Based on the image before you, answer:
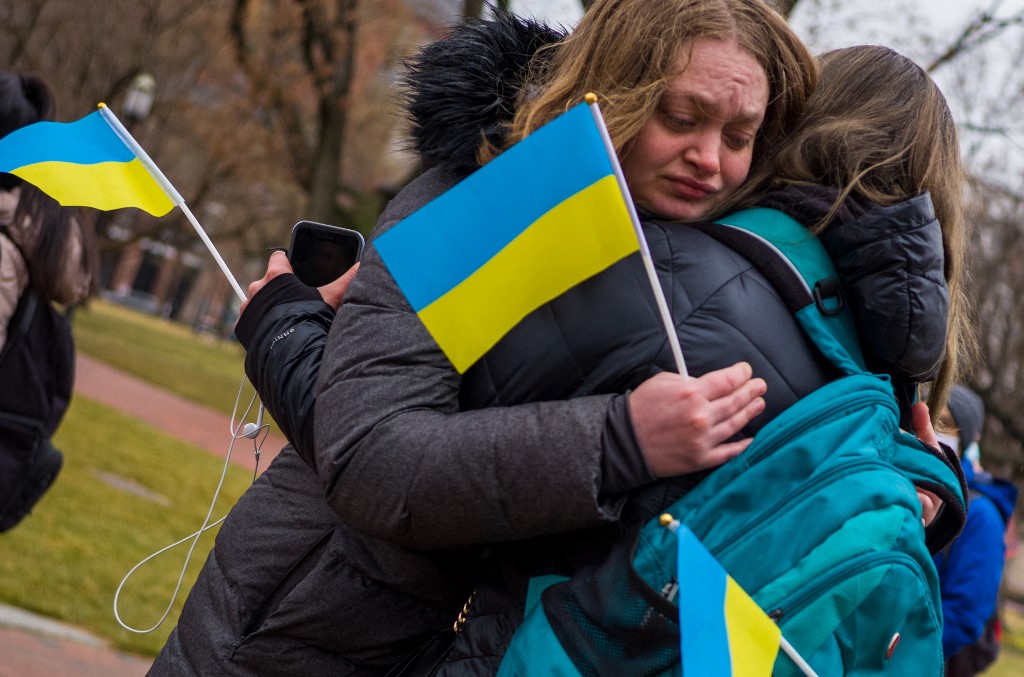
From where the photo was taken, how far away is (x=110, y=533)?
7.18m

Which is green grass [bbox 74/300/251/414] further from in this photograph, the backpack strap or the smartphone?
the backpack strap

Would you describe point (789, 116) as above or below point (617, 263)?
above

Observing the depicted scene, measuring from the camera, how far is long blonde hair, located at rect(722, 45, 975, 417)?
1.90m

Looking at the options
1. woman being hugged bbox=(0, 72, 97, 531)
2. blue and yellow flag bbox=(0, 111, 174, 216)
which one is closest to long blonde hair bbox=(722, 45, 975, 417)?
blue and yellow flag bbox=(0, 111, 174, 216)

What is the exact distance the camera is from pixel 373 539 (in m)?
1.98

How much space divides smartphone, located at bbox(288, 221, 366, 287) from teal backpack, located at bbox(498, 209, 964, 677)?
1097 millimetres

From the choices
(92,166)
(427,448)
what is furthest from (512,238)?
(92,166)

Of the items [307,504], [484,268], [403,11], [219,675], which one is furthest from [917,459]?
[403,11]

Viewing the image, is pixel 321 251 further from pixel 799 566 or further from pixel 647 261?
pixel 799 566

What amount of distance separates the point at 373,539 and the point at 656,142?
0.84 m

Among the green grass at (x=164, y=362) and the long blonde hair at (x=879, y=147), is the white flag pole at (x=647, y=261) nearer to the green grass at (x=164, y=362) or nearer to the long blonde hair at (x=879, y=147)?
the long blonde hair at (x=879, y=147)

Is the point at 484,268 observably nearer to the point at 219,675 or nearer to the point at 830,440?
the point at 830,440

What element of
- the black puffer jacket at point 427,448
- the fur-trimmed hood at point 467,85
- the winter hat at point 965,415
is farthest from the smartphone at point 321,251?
the winter hat at point 965,415

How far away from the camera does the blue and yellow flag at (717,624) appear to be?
4.90 ft
